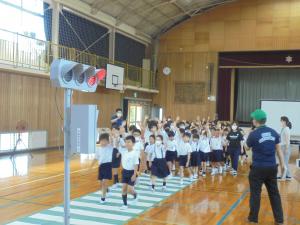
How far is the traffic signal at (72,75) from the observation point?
12.9 ft

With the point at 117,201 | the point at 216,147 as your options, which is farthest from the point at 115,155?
the point at 216,147

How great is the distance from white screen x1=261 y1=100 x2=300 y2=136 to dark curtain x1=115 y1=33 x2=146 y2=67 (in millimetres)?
9305

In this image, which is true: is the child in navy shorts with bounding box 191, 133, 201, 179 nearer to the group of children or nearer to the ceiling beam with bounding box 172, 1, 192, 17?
the group of children

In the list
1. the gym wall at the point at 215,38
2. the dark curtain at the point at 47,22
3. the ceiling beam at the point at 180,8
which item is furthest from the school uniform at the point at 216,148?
the gym wall at the point at 215,38

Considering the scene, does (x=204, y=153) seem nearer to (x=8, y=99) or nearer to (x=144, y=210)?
(x=144, y=210)

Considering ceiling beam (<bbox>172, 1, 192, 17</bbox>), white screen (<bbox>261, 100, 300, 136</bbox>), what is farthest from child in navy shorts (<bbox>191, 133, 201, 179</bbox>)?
ceiling beam (<bbox>172, 1, 192, 17</bbox>)

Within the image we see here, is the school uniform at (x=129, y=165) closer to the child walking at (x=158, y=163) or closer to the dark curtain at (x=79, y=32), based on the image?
the child walking at (x=158, y=163)

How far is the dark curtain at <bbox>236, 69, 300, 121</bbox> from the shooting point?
989 inches

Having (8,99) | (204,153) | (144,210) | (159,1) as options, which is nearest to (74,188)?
(144,210)

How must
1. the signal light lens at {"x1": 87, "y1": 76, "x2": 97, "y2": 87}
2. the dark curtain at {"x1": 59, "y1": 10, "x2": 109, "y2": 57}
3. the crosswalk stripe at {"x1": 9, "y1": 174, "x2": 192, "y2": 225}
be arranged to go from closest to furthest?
the signal light lens at {"x1": 87, "y1": 76, "x2": 97, "y2": 87}, the crosswalk stripe at {"x1": 9, "y1": 174, "x2": 192, "y2": 225}, the dark curtain at {"x1": 59, "y1": 10, "x2": 109, "y2": 57}

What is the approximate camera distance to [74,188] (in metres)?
8.57

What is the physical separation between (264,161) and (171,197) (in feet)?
8.65

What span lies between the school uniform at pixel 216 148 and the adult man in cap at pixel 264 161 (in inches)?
199

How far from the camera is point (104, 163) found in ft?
24.2
